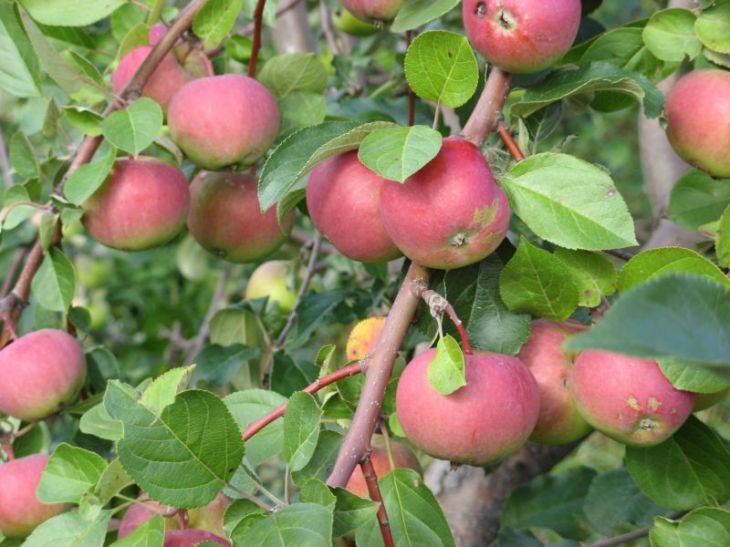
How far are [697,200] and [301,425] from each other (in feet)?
1.83

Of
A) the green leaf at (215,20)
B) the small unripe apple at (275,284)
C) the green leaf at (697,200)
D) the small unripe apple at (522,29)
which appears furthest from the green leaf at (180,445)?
the small unripe apple at (275,284)

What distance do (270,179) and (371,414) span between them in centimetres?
21

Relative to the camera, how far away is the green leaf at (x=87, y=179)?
941mm

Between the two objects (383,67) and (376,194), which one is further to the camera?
(383,67)

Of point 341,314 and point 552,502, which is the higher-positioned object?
point 341,314

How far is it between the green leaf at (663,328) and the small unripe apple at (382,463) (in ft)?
1.36

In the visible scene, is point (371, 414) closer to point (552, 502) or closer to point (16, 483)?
point (16, 483)

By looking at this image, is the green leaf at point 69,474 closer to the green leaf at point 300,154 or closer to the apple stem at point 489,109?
the green leaf at point 300,154

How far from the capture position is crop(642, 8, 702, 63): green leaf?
912mm

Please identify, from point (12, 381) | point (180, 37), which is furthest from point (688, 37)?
point (12, 381)

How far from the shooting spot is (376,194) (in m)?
0.78

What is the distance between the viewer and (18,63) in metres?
1.04

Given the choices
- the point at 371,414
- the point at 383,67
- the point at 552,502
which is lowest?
the point at 552,502

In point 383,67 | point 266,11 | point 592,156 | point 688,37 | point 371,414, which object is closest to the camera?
point 371,414
